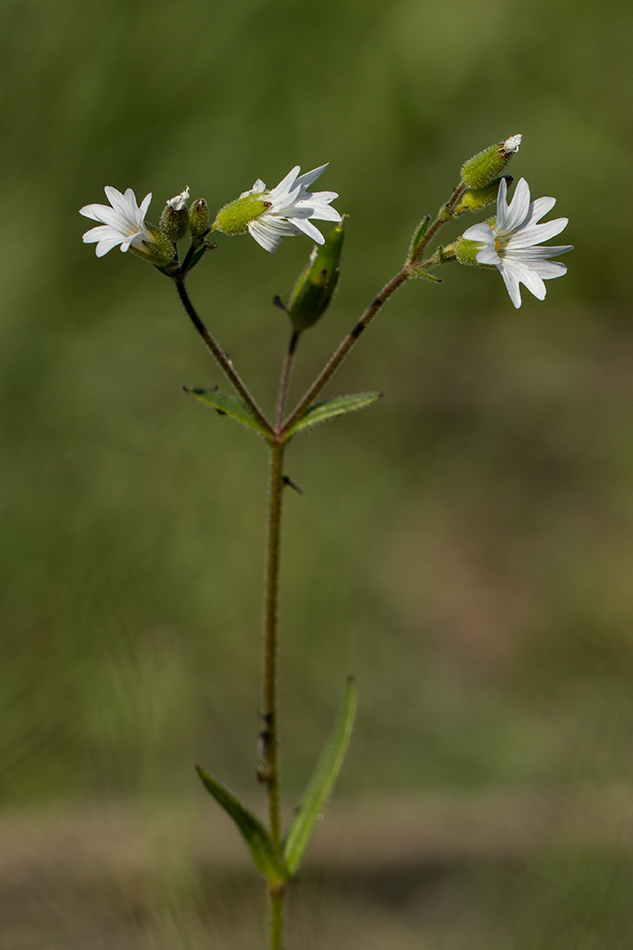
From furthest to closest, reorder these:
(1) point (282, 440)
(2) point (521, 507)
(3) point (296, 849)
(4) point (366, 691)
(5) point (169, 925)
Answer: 1. (2) point (521, 507)
2. (4) point (366, 691)
3. (5) point (169, 925)
4. (3) point (296, 849)
5. (1) point (282, 440)

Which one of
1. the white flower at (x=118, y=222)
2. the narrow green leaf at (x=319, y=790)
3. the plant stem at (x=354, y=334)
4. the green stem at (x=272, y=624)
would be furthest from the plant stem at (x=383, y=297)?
the narrow green leaf at (x=319, y=790)

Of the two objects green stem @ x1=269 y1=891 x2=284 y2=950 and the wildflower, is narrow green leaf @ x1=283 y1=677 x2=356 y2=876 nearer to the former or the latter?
green stem @ x1=269 y1=891 x2=284 y2=950

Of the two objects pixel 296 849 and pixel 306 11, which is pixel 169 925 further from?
pixel 306 11

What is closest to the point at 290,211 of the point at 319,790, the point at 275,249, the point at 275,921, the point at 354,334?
the point at 275,249

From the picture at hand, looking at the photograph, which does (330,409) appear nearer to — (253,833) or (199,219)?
(199,219)

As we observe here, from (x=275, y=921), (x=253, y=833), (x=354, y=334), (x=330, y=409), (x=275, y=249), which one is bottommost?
(x=275, y=921)

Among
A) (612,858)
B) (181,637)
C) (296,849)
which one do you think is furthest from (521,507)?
(296,849)

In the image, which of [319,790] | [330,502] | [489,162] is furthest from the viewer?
[330,502]
